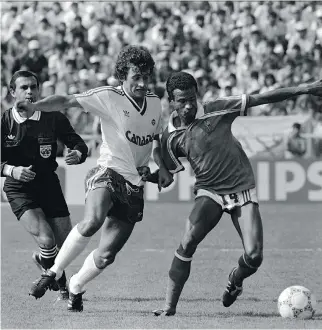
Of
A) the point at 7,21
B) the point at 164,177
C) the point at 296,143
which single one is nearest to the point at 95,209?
the point at 164,177

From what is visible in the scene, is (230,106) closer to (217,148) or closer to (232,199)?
(217,148)

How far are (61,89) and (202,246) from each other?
9.42m

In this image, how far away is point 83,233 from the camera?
7.96 metres

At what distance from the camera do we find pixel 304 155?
19328mm

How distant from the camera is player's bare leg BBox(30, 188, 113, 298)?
7.86 m

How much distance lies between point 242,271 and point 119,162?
1468 millimetres

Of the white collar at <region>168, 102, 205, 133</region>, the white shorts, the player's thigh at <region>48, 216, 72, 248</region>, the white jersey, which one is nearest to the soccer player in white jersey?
the white jersey

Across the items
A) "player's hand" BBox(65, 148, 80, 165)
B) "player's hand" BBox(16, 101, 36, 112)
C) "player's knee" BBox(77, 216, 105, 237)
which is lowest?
"player's knee" BBox(77, 216, 105, 237)

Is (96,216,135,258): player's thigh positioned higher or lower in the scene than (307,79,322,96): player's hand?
lower

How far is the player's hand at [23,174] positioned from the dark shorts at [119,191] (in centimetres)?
56

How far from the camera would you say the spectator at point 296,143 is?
19.2 m

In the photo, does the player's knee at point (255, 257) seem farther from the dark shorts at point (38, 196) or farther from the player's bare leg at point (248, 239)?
the dark shorts at point (38, 196)

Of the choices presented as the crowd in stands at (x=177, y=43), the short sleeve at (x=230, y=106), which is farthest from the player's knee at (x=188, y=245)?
the crowd in stands at (x=177, y=43)

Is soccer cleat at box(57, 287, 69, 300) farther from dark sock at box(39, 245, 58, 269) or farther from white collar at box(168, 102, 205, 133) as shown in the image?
white collar at box(168, 102, 205, 133)
